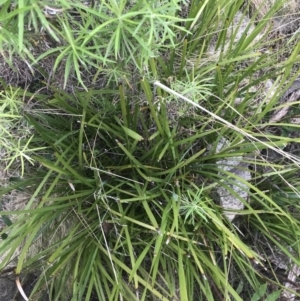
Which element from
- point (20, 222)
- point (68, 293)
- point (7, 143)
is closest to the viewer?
point (7, 143)

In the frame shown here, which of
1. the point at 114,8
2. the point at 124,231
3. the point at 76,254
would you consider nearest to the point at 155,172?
the point at 124,231

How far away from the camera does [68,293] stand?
3.73 ft

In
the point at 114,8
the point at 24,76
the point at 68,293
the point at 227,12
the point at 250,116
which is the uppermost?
the point at 114,8

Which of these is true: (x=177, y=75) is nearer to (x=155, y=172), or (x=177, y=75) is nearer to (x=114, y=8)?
(x=155, y=172)

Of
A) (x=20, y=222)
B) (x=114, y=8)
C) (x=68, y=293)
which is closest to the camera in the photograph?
(x=114, y=8)

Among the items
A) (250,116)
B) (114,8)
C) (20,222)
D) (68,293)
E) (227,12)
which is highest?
(114,8)

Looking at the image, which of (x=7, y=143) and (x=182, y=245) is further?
(x=182, y=245)

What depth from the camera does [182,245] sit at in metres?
1.04

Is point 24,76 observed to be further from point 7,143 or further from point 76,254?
point 76,254

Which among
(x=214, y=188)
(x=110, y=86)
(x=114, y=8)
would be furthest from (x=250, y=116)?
(x=114, y=8)

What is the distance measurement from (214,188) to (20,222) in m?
0.49

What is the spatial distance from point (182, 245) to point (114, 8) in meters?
0.60

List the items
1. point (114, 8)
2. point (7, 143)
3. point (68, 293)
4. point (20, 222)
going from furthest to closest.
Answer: point (68, 293), point (20, 222), point (7, 143), point (114, 8)

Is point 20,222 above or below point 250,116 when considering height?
above
